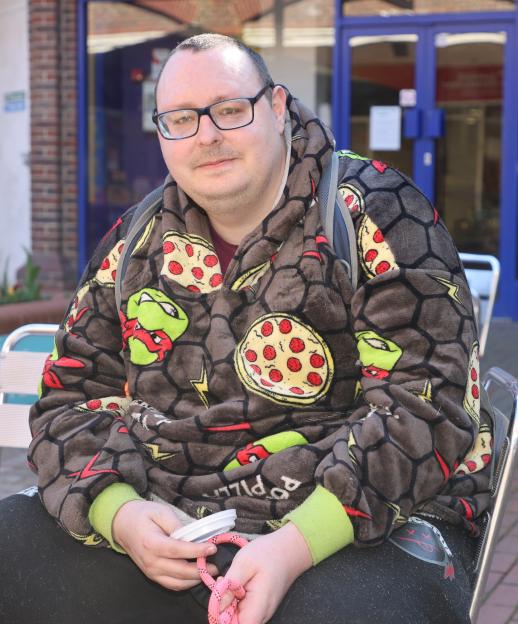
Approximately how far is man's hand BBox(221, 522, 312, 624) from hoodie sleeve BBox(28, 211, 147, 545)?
0.34 meters

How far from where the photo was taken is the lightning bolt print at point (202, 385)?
90.3 inches

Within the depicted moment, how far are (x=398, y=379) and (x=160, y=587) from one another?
0.59 metres

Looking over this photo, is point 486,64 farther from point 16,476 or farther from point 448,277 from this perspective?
point 448,277

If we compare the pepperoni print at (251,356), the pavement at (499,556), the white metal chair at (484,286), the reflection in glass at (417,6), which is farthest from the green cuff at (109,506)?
the reflection in glass at (417,6)

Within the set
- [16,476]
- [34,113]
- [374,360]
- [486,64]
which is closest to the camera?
[374,360]

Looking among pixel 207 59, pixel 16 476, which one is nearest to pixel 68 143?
pixel 16 476

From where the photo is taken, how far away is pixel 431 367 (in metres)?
2.12

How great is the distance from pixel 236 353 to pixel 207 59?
583mm

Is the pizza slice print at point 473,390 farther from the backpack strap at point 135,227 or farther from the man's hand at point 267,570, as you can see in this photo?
the backpack strap at point 135,227

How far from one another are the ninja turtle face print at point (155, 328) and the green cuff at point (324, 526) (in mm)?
483

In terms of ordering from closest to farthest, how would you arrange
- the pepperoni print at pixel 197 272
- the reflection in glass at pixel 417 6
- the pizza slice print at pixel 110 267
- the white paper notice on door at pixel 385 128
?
the pepperoni print at pixel 197 272 → the pizza slice print at pixel 110 267 → the reflection in glass at pixel 417 6 → the white paper notice on door at pixel 385 128

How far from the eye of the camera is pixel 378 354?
2.16 m

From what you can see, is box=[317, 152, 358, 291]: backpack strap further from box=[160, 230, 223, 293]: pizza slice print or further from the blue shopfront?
the blue shopfront

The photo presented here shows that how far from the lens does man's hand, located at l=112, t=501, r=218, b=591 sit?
204 cm
